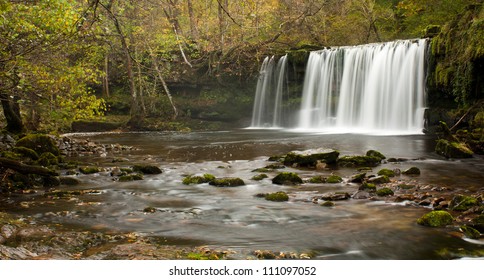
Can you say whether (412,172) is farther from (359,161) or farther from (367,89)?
(367,89)

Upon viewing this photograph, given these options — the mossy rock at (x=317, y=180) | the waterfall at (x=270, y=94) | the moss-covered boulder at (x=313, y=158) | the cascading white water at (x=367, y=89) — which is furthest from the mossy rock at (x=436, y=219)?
the waterfall at (x=270, y=94)

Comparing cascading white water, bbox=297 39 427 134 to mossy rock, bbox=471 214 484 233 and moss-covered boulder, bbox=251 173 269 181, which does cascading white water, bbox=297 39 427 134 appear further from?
mossy rock, bbox=471 214 484 233

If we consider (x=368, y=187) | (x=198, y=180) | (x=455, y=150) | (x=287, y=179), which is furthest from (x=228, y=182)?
(x=455, y=150)

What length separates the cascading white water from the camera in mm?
21781

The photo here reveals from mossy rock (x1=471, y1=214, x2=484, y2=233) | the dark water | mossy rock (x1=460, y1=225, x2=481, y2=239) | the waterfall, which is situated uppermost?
the waterfall

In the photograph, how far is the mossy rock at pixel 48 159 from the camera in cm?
1182

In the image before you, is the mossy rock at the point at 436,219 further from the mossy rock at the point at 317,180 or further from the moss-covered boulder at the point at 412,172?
the moss-covered boulder at the point at 412,172

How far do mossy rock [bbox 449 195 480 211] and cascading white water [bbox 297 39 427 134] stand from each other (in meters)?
14.9

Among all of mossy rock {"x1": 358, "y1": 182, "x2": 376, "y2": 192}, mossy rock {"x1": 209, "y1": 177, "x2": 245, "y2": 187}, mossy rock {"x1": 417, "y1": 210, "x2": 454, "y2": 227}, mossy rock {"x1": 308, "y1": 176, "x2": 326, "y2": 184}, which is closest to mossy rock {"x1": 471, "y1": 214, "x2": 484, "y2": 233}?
mossy rock {"x1": 417, "y1": 210, "x2": 454, "y2": 227}

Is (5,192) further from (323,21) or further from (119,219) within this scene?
(323,21)

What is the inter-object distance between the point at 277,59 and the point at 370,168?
19828 millimetres

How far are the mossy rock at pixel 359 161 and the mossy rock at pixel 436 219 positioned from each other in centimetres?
581

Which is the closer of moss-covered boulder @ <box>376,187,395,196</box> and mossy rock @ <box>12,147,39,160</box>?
moss-covered boulder @ <box>376,187,395,196</box>

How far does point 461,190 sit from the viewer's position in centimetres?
859
